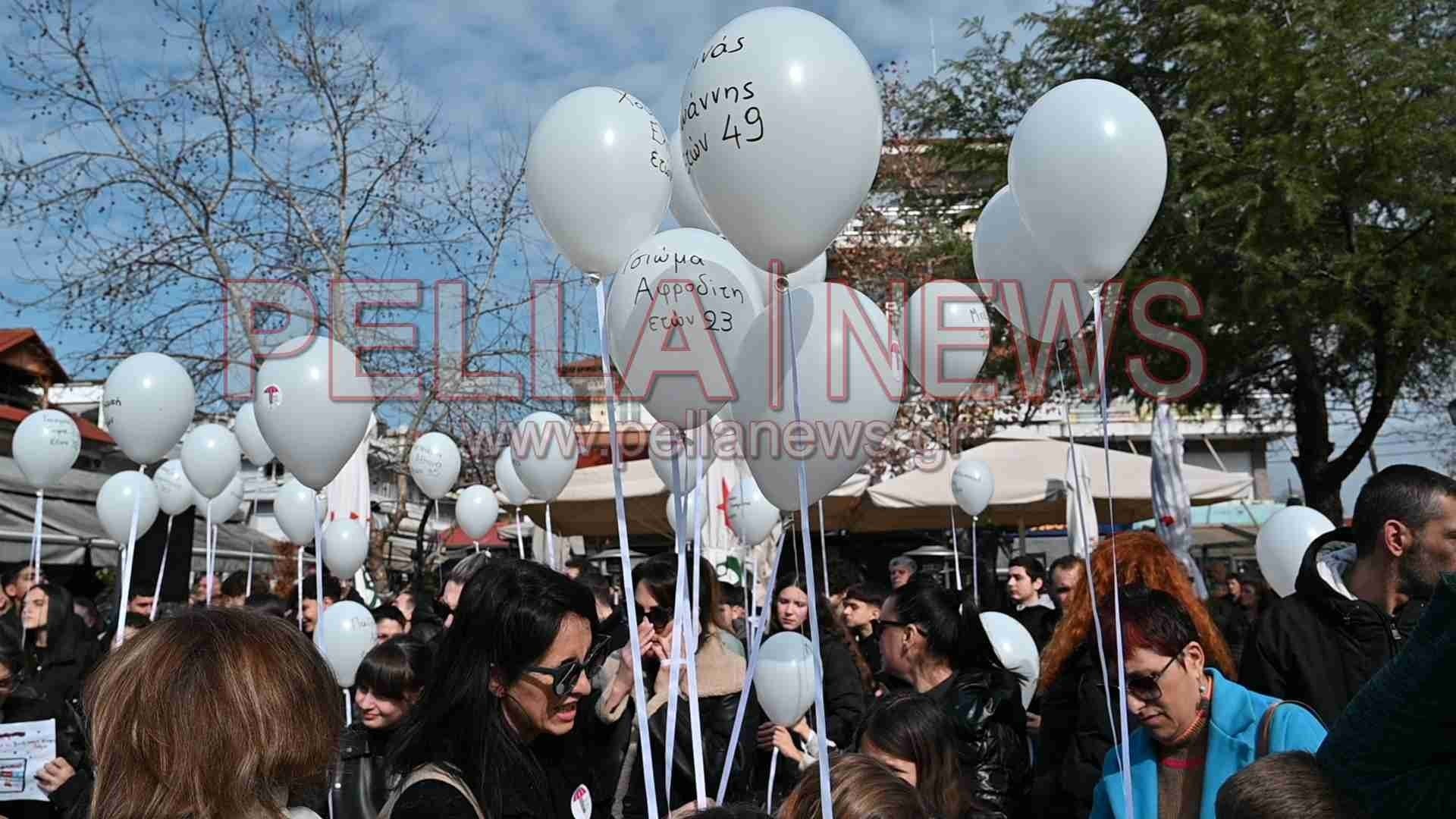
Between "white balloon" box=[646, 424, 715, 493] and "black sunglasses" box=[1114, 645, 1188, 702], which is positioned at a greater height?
"white balloon" box=[646, 424, 715, 493]

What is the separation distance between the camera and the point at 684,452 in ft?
14.6

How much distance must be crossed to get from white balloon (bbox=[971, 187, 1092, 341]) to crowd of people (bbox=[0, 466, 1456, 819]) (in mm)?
926

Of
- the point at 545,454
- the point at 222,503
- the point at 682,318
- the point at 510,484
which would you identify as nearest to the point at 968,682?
the point at 682,318

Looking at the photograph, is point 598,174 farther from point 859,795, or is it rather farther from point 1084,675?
point 1084,675

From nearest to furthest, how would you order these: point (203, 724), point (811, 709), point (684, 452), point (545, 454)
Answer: point (203, 724)
point (684, 452)
point (811, 709)
point (545, 454)

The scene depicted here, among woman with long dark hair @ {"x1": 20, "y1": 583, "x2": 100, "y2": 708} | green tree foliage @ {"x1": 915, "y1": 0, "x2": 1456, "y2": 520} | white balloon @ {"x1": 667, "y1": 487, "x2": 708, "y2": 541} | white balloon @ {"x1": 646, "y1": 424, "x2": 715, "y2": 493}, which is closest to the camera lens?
white balloon @ {"x1": 646, "y1": 424, "x2": 715, "y2": 493}

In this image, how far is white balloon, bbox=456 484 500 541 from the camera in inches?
421

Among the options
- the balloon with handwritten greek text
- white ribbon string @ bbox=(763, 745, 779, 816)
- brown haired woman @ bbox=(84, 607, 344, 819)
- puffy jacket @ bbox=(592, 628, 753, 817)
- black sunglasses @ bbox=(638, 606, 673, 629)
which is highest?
the balloon with handwritten greek text

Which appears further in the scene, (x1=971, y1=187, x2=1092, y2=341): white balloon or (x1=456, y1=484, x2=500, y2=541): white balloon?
(x1=456, y1=484, x2=500, y2=541): white balloon

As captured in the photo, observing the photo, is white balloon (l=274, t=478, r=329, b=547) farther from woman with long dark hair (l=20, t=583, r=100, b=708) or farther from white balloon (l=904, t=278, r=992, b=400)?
white balloon (l=904, t=278, r=992, b=400)

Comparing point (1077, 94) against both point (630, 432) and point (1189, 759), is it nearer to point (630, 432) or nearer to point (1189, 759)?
point (1189, 759)

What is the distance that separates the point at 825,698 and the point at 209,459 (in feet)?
15.7

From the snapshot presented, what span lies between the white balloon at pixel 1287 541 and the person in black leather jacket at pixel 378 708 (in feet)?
12.5

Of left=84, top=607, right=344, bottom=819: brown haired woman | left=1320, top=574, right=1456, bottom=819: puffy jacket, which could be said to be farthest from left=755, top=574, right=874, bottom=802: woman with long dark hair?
left=1320, top=574, right=1456, bottom=819: puffy jacket
